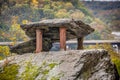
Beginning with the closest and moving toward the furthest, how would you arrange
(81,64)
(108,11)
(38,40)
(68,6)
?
1. (81,64)
2. (38,40)
3. (68,6)
4. (108,11)

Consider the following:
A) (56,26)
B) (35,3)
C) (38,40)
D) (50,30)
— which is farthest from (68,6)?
(56,26)

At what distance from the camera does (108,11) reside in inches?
1774

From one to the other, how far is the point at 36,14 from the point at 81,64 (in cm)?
3072

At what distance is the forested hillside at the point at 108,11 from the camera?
41750mm

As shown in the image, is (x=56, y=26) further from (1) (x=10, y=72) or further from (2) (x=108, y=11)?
(2) (x=108, y=11)

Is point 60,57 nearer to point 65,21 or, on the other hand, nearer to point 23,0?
point 65,21

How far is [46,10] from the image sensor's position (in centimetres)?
3897

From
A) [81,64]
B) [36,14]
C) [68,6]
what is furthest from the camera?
[68,6]

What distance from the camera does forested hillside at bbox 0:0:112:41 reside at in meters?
32.6

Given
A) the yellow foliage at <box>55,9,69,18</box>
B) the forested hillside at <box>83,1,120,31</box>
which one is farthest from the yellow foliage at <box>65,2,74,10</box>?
the forested hillside at <box>83,1,120,31</box>

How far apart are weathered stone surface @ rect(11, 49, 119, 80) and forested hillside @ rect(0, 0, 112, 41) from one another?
2198 cm

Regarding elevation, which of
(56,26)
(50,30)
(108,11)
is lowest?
(108,11)

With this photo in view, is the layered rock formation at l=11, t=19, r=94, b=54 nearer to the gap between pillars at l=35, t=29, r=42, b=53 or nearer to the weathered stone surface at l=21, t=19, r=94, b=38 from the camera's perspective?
the weathered stone surface at l=21, t=19, r=94, b=38

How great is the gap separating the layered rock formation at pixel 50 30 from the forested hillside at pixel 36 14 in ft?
66.7
